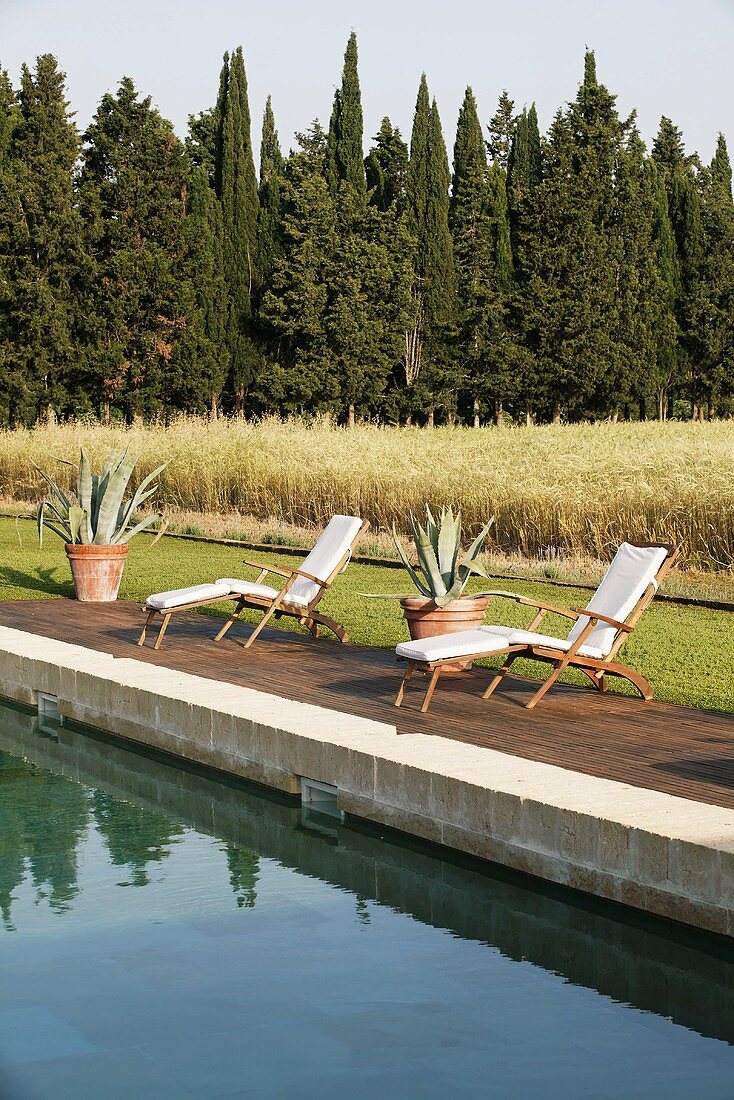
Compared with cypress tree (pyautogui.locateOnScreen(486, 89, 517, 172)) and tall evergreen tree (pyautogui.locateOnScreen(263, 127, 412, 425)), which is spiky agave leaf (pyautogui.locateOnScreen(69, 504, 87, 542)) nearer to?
tall evergreen tree (pyautogui.locateOnScreen(263, 127, 412, 425))

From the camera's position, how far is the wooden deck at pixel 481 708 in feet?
19.2

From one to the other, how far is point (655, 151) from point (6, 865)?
2259 inches

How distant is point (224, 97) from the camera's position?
41875 millimetres

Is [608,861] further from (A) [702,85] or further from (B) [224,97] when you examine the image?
(B) [224,97]

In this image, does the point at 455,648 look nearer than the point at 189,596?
Yes

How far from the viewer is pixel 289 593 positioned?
9625mm

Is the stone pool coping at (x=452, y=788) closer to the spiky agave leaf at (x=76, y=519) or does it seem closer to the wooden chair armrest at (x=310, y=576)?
the wooden chair armrest at (x=310, y=576)

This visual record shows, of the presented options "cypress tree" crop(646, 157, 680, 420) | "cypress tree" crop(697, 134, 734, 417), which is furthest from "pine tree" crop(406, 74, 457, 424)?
"cypress tree" crop(697, 134, 734, 417)

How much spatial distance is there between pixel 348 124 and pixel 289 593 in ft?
122

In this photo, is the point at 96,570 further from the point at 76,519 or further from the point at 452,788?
the point at 452,788

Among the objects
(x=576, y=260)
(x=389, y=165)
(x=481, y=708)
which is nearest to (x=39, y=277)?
(x=389, y=165)

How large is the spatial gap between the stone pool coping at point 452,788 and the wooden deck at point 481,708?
0.55 meters

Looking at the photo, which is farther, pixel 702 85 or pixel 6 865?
pixel 702 85

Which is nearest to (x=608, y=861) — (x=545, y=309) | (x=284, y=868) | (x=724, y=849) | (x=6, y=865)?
(x=724, y=849)
